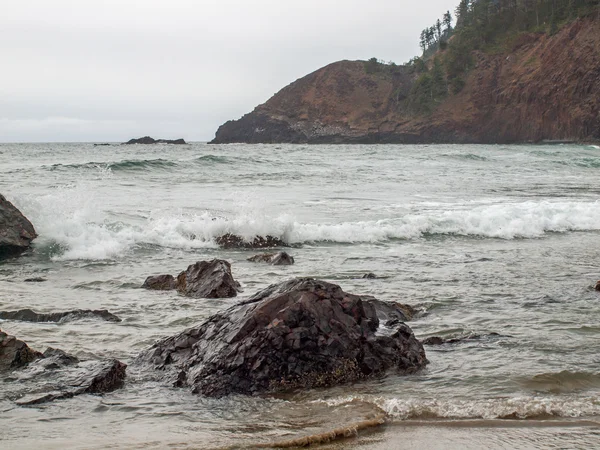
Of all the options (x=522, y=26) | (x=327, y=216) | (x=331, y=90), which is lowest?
(x=327, y=216)

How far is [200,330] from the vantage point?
15.3 feet

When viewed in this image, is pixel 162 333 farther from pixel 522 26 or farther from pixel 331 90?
pixel 331 90

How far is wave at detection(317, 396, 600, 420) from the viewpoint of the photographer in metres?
3.58

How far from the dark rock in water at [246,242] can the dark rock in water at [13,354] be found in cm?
645

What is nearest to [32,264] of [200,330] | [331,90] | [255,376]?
[200,330]

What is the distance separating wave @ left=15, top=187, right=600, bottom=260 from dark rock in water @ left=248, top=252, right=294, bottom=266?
175 cm

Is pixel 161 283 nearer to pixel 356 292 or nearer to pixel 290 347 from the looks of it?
pixel 356 292

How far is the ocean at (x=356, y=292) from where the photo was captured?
3.43m

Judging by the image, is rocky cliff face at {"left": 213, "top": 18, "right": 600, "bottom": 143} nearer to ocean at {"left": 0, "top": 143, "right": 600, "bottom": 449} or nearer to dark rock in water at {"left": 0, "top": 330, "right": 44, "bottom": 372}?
ocean at {"left": 0, "top": 143, "right": 600, "bottom": 449}

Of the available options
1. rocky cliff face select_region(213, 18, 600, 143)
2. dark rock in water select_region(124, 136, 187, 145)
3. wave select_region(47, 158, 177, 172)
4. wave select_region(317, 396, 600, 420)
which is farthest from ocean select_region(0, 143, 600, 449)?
dark rock in water select_region(124, 136, 187, 145)

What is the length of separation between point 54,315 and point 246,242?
5.46m

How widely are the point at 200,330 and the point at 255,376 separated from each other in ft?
2.63

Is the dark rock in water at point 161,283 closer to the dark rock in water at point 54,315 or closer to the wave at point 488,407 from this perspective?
the dark rock in water at point 54,315

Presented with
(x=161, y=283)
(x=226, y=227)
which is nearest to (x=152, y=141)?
(x=226, y=227)
